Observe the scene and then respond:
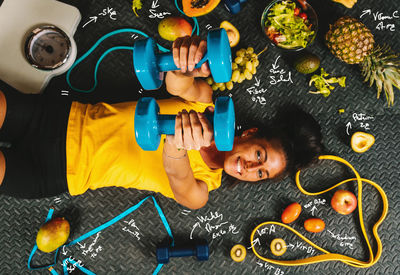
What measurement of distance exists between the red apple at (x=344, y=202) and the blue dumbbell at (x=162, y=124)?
2.39 ft

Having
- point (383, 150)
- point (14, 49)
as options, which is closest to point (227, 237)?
point (383, 150)

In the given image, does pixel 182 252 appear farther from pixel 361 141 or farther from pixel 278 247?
pixel 361 141

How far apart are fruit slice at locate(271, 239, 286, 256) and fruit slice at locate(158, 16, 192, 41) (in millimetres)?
881

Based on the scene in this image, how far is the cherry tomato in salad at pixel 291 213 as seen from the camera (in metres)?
1.18

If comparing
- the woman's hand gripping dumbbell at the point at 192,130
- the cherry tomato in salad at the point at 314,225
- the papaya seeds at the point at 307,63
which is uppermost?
the woman's hand gripping dumbbell at the point at 192,130

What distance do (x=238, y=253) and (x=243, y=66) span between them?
727mm

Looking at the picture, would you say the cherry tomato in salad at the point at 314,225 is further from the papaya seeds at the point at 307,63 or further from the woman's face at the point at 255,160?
the papaya seeds at the point at 307,63

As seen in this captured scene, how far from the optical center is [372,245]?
4.02 feet

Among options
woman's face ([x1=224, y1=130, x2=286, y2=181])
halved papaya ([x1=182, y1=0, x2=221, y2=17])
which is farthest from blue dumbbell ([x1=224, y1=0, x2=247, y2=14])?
woman's face ([x1=224, y1=130, x2=286, y2=181])

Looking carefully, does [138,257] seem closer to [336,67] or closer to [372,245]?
[372,245]

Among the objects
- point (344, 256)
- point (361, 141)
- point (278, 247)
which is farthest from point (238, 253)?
point (361, 141)

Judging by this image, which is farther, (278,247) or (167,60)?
(278,247)

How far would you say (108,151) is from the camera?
100 centimetres

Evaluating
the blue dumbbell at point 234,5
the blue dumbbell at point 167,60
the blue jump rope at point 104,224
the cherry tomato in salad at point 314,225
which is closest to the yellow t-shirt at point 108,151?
the blue jump rope at point 104,224
